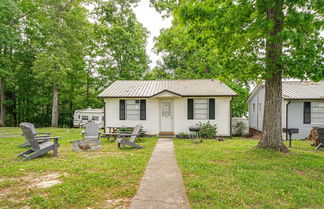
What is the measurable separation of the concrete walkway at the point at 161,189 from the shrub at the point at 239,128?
875 cm

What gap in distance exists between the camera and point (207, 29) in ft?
19.2

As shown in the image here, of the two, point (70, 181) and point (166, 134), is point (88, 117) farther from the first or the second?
point (70, 181)

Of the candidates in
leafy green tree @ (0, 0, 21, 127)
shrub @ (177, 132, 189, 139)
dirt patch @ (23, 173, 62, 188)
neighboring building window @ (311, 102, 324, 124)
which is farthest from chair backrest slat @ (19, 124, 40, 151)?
neighboring building window @ (311, 102, 324, 124)

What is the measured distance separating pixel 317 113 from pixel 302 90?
1.72m

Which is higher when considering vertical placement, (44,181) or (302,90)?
(302,90)

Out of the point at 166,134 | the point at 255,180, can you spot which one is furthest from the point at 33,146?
the point at 166,134

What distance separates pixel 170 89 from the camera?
40.3ft

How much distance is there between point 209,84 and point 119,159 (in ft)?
30.5

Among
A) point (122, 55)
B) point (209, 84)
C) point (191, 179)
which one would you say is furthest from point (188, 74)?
point (191, 179)

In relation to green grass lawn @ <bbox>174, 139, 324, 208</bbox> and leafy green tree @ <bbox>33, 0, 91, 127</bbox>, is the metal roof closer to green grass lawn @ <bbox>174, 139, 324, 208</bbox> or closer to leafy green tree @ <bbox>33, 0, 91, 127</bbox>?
green grass lawn @ <bbox>174, 139, 324, 208</bbox>

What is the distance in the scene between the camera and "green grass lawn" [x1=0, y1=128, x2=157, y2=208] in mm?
3041

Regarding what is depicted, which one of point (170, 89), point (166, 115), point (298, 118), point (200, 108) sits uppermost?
point (170, 89)

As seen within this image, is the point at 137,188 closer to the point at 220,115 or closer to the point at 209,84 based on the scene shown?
the point at 220,115

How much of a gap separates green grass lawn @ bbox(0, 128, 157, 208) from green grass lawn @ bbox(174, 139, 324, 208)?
1.43 metres
